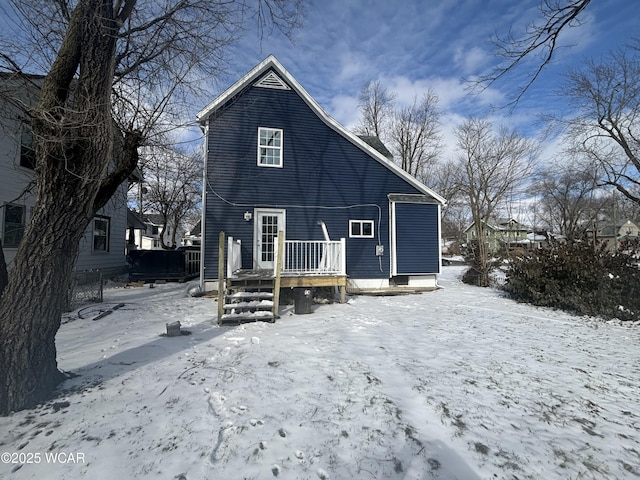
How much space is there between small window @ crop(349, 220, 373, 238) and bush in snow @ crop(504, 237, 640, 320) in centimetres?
490

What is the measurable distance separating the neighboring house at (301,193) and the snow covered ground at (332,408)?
14.9 ft

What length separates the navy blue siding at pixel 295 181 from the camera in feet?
31.6

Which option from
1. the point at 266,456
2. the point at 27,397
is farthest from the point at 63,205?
the point at 266,456

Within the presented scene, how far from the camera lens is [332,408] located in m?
2.95

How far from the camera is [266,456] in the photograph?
2.29m

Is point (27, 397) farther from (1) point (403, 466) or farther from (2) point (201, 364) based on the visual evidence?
(1) point (403, 466)

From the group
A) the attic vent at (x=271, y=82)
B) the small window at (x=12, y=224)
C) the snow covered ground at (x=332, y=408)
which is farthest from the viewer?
the attic vent at (x=271, y=82)

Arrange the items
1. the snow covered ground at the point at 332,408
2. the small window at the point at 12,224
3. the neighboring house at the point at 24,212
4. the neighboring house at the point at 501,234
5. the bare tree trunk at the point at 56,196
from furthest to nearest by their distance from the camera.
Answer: the neighboring house at the point at 501,234 < the small window at the point at 12,224 < the neighboring house at the point at 24,212 < the bare tree trunk at the point at 56,196 < the snow covered ground at the point at 332,408

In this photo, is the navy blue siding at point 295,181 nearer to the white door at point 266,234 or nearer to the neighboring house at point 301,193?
the neighboring house at point 301,193

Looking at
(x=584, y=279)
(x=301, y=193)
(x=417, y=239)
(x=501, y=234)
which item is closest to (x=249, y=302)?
(x=301, y=193)

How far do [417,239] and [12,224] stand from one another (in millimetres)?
13268

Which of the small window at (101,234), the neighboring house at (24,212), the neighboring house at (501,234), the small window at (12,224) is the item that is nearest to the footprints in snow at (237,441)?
the neighboring house at (24,212)

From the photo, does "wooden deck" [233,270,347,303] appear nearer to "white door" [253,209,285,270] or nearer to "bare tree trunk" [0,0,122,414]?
"white door" [253,209,285,270]

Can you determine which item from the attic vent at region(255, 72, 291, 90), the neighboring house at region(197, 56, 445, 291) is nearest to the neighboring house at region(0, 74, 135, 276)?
the neighboring house at region(197, 56, 445, 291)
